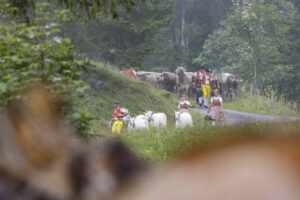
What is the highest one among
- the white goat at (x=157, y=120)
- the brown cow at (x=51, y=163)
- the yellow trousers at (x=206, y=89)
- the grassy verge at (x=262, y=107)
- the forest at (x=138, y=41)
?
the forest at (x=138, y=41)

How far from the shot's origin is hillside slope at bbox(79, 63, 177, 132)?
18875 mm

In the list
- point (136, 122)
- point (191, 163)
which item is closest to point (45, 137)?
point (191, 163)

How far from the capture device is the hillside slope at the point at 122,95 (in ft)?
61.9

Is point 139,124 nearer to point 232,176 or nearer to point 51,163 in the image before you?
point 51,163

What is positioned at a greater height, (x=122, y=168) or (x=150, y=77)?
Result: (x=122, y=168)

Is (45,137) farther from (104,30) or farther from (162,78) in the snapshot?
(104,30)

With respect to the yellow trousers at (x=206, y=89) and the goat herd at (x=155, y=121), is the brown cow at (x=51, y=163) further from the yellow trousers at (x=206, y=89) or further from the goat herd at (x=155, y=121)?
the yellow trousers at (x=206, y=89)

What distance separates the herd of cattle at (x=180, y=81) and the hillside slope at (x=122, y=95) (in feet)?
20.5

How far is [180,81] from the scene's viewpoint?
3225 cm

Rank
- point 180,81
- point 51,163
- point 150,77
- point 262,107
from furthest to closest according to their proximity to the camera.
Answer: point 180,81 < point 150,77 < point 262,107 < point 51,163

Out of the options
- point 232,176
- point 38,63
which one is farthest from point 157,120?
point 232,176

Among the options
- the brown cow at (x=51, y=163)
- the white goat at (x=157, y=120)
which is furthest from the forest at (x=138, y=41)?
the white goat at (x=157, y=120)

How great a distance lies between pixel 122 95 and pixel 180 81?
12554 mm

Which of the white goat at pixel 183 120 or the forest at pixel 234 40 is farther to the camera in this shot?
the forest at pixel 234 40
